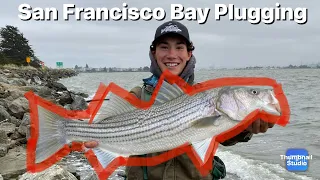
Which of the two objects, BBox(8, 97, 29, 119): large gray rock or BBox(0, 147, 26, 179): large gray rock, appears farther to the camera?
BBox(8, 97, 29, 119): large gray rock

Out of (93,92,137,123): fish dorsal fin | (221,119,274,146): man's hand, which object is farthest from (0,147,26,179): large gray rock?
(221,119,274,146): man's hand

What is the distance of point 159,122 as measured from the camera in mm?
3447

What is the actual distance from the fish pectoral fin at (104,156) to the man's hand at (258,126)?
1.47m

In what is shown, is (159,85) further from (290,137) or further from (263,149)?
(290,137)

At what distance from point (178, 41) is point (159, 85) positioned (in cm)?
94

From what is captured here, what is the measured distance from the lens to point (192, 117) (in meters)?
3.34

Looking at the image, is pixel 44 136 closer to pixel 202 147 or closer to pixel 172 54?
pixel 202 147

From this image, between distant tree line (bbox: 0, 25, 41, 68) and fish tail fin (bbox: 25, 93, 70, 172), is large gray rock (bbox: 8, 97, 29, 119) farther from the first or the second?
distant tree line (bbox: 0, 25, 41, 68)

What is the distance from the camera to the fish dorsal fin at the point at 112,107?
375 cm

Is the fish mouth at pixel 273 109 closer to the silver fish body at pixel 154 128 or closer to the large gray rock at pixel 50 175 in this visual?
the silver fish body at pixel 154 128

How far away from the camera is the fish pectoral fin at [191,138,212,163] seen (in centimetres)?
331

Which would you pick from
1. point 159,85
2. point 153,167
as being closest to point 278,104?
point 159,85

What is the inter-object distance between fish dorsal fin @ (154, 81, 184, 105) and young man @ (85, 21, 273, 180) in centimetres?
63

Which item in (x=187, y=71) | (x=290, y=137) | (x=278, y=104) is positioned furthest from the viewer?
(x=290, y=137)
